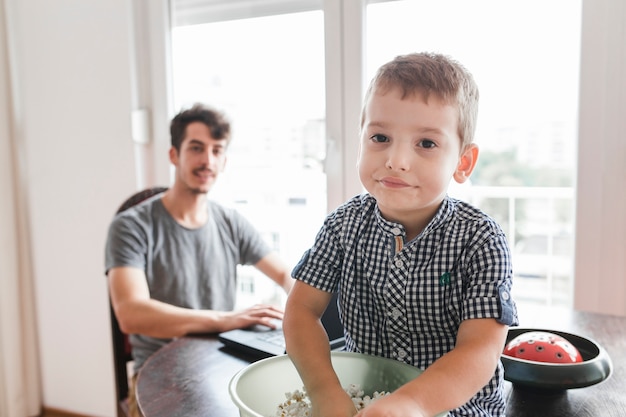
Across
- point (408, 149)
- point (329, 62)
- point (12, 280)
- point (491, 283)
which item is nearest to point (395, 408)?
point (491, 283)

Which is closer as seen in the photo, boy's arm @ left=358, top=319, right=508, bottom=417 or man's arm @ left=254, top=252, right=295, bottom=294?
boy's arm @ left=358, top=319, right=508, bottom=417

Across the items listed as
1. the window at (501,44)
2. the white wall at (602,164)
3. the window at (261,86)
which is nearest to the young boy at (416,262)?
the window at (501,44)

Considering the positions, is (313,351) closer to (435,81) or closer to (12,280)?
(435,81)

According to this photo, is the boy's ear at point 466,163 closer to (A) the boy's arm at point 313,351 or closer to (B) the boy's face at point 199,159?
(A) the boy's arm at point 313,351

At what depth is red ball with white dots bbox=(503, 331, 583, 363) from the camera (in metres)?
0.94

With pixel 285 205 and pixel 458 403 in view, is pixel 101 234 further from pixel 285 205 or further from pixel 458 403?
pixel 458 403

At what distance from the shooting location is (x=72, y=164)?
2545 millimetres

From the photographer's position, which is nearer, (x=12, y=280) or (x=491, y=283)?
(x=491, y=283)

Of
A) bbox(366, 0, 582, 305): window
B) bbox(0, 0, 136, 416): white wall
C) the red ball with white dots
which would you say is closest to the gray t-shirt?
bbox(0, 0, 136, 416): white wall

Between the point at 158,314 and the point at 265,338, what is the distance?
0.47 meters

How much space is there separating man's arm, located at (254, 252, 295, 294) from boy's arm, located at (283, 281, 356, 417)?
3.44 feet

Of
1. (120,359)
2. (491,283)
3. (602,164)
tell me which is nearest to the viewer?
(491,283)

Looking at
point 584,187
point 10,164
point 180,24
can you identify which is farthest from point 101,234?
point 584,187

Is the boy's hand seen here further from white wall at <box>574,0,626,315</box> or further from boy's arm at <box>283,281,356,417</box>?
white wall at <box>574,0,626,315</box>
